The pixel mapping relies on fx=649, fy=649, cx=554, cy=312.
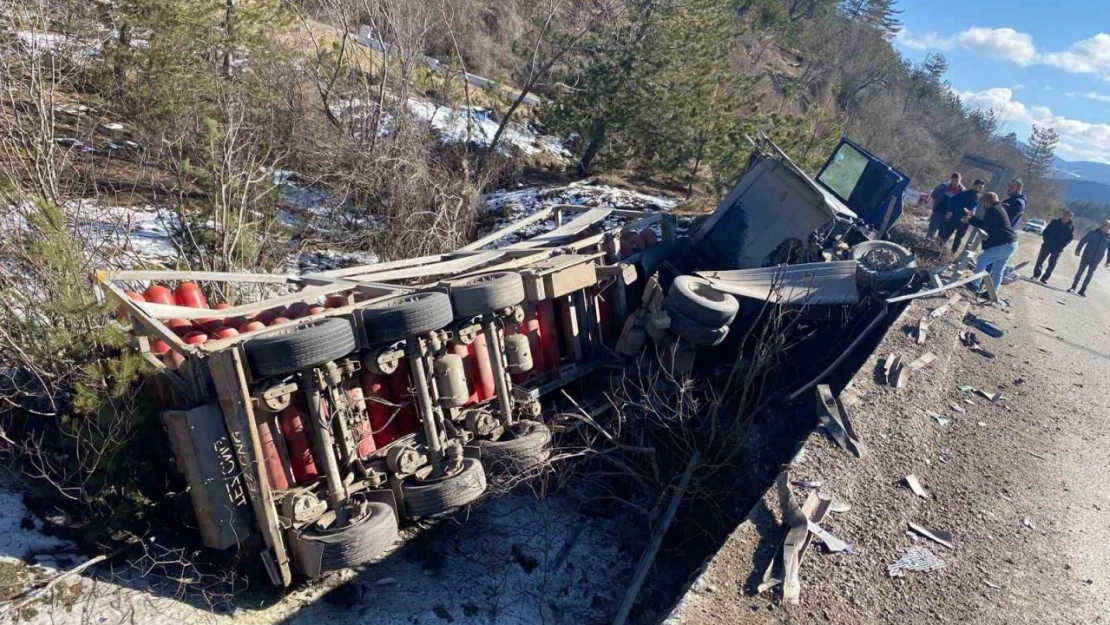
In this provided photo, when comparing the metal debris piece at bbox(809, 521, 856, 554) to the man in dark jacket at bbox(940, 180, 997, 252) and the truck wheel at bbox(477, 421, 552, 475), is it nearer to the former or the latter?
the truck wheel at bbox(477, 421, 552, 475)

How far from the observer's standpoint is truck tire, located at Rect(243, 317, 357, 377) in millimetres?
3463

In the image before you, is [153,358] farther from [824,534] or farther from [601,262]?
[824,534]

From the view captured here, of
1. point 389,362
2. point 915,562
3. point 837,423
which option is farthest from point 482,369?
point 915,562

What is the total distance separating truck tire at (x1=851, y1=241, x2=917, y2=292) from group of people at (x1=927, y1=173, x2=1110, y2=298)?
314cm

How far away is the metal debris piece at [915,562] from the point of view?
404 cm

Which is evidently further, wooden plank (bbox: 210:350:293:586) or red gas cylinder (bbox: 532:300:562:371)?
red gas cylinder (bbox: 532:300:562:371)

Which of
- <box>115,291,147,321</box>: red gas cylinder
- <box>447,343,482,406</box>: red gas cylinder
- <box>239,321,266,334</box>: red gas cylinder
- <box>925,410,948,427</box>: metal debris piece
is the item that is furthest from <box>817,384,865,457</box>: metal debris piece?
<box>115,291,147,321</box>: red gas cylinder

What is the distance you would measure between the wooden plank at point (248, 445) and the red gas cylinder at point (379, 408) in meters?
0.76

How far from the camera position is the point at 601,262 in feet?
19.4

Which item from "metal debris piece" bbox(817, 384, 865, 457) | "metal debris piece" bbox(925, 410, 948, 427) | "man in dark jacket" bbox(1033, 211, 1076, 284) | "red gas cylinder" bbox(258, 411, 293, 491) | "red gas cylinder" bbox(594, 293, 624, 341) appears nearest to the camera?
"red gas cylinder" bbox(258, 411, 293, 491)

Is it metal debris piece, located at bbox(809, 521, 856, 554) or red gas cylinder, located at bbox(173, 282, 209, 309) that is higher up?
red gas cylinder, located at bbox(173, 282, 209, 309)

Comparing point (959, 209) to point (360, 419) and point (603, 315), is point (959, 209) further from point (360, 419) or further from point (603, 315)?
point (360, 419)

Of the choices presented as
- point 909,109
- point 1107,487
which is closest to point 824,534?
point 1107,487

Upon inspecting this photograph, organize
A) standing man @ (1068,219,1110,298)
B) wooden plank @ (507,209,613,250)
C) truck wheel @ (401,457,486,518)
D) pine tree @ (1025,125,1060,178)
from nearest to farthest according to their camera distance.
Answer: truck wheel @ (401,457,486,518) < wooden plank @ (507,209,613,250) < standing man @ (1068,219,1110,298) < pine tree @ (1025,125,1060,178)
